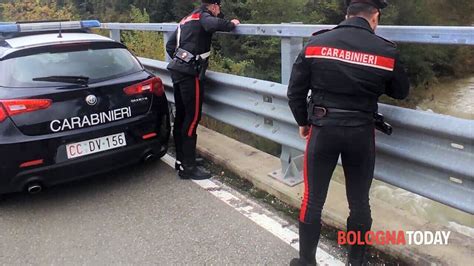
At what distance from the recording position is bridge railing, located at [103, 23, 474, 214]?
2.65m

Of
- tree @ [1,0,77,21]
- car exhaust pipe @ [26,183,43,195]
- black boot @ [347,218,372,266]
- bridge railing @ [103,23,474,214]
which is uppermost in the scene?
bridge railing @ [103,23,474,214]

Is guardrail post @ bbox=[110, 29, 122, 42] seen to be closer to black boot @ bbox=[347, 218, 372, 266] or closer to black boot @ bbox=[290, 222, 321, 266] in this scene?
black boot @ bbox=[290, 222, 321, 266]

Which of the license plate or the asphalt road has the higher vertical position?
the license plate

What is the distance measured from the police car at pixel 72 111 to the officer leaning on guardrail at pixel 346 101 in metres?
2.03

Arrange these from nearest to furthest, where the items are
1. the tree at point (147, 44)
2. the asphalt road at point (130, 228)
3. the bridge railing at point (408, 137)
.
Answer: the bridge railing at point (408, 137) < the asphalt road at point (130, 228) < the tree at point (147, 44)

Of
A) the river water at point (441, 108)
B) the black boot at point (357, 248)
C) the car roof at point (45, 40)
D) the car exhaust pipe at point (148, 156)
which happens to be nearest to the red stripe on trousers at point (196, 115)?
the car exhaust pipe at point (148, 156)

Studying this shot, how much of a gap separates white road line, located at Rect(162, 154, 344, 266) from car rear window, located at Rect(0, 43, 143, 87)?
4.52 ft

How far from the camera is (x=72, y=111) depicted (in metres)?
3.99

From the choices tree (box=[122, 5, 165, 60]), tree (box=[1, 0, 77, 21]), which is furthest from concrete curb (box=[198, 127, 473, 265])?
tree (box=[1, 0, 77, 21])

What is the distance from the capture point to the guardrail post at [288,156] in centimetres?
377

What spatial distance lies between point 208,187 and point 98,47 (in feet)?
5.83

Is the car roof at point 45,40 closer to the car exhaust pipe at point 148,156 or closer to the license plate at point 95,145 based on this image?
the license plate at point 95,145

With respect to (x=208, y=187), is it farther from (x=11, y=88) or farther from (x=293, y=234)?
(x=11, y=88)

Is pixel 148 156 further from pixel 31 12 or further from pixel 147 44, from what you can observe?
pixel 31 12
